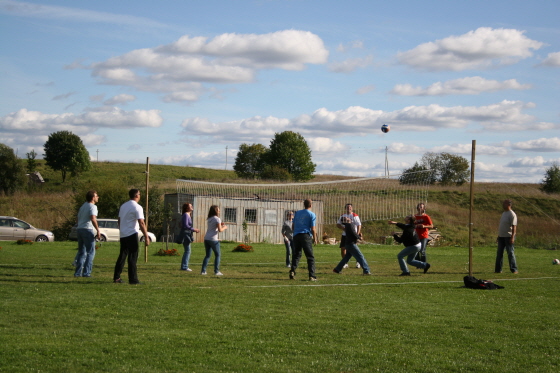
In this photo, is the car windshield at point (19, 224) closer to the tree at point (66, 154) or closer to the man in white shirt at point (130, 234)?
the man in white shirt at point (130, 234)

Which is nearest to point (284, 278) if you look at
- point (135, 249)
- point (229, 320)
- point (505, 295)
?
point (135, 249)

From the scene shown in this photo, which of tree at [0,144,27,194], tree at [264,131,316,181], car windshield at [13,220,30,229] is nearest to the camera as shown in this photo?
car windshield at [13,220,30,229]

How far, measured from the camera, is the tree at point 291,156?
8344cm

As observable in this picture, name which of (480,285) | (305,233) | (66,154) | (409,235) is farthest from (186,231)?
(66,154)

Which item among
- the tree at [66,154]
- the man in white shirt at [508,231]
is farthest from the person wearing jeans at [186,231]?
the tree at [66,154]

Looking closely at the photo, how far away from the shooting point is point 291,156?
8388 cm

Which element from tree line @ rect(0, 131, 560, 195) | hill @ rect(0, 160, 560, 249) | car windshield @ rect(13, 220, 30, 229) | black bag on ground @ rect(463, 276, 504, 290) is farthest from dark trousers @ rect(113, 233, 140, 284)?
tree line @ rect(0, 131, 560, 195)

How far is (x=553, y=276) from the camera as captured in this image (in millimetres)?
16281

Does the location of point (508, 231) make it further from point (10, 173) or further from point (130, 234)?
point (10, 173)

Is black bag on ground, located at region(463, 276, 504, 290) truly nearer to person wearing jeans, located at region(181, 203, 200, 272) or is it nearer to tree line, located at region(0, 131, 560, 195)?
person wearing jeans, located at region(181, 203, 200, 272)

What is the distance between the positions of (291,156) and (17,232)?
53.4m

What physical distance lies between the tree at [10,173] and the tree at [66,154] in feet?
48.7

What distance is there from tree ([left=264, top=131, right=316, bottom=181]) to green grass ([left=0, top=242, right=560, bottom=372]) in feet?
228

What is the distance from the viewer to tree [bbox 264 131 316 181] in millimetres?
83438
